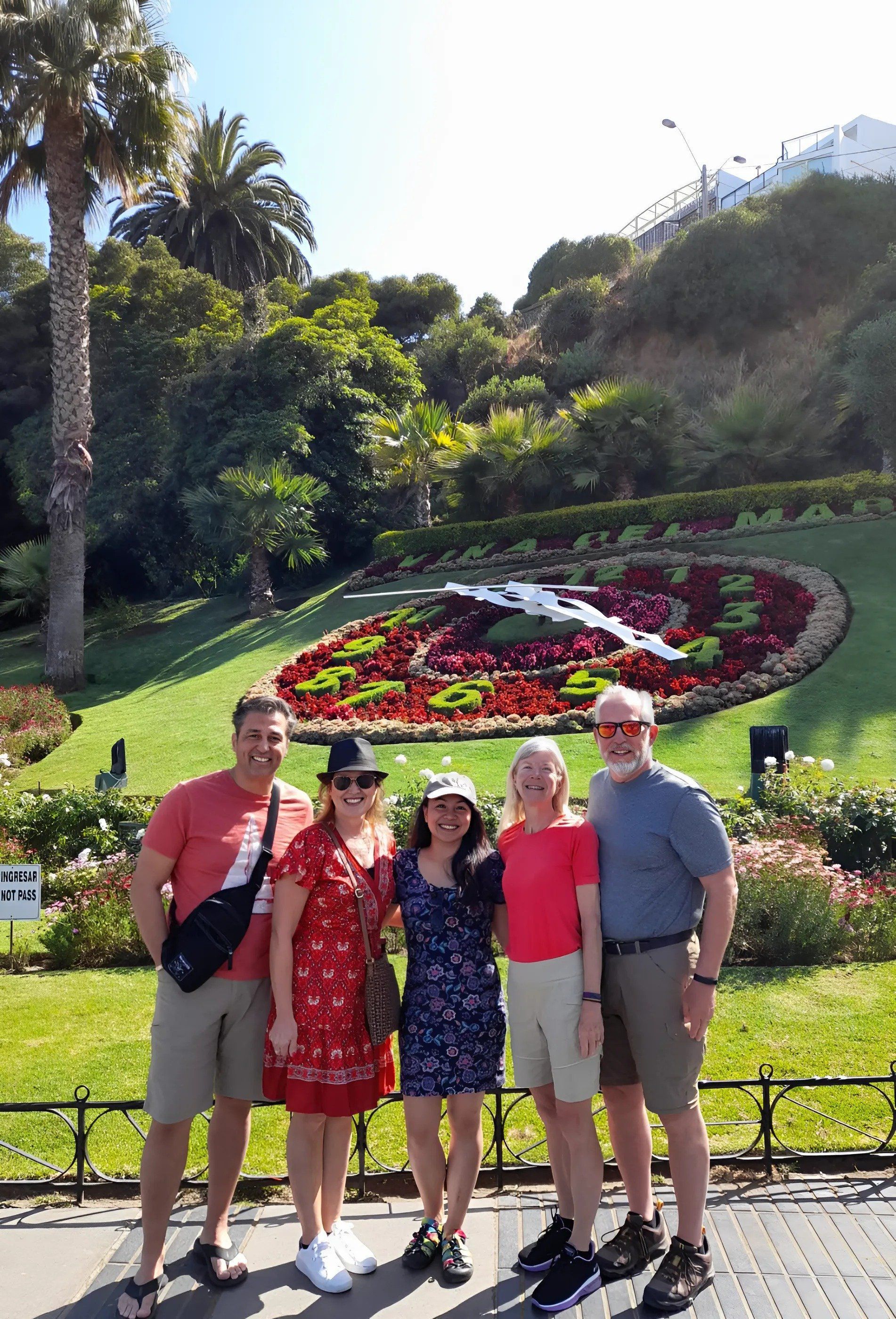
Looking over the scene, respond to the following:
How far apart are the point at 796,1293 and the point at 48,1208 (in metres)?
2.48

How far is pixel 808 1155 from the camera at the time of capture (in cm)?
370

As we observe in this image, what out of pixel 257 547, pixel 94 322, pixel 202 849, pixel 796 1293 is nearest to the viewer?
pixel 796 1293

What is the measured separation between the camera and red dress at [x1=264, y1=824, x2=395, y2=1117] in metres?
3.04

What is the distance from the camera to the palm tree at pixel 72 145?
16.1 m

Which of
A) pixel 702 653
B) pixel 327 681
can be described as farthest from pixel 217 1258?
pixel 327 681

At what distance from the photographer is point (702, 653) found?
11.1 metres

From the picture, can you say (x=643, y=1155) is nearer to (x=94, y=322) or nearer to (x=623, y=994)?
(x=623, y=994)

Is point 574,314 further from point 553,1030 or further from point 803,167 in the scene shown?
point 553,1030

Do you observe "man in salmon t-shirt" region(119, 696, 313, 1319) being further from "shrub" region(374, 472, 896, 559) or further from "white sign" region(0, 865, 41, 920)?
"shrub" region(374, 472, 896, 559)

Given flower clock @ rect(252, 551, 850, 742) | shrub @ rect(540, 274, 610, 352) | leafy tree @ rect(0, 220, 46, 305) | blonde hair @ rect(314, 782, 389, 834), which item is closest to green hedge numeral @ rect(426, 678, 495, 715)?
flower clock @ rect(252, 551, 850, 742)

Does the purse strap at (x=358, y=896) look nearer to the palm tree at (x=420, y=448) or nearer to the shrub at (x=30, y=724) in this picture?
the shrub at (x=30, y=724)

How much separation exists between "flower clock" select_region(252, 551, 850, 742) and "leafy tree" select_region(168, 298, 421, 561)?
7.28 m

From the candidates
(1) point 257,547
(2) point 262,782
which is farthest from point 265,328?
(2) point 262,782

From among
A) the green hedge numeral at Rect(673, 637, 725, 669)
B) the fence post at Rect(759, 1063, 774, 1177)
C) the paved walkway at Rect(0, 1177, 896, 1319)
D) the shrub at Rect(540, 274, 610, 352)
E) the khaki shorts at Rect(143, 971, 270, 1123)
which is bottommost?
the paved walkway at Rect(0, 1177, 896, 1319)
